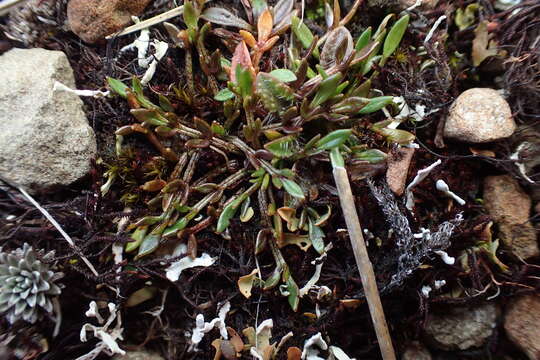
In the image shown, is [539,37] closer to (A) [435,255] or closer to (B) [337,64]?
(B) [337,64]

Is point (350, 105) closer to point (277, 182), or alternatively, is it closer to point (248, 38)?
point (277, 182)

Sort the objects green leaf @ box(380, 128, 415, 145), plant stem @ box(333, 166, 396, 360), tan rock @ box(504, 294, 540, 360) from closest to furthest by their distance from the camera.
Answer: plant stem @ box(333, 166, 396, 360) < tan rock @ box(504, 294, 540, 360) < green leaf @ box(380, 128, 415, 145)

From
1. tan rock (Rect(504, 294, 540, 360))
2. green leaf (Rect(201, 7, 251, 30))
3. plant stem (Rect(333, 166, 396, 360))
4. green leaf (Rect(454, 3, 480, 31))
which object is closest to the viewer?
plant stem (Rect(333, 166, 396, 360))

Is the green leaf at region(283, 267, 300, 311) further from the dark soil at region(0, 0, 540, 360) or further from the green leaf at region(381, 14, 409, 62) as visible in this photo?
the green leaf at region(381, 14, 409, 62)

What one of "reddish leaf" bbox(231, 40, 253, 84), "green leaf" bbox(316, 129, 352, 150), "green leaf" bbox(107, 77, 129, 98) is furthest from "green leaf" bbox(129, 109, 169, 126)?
"green leaf" bbox(316, 129, 352, 150)

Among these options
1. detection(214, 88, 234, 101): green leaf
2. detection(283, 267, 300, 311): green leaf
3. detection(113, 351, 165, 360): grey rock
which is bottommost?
detection(113, 351, 165, 360): grey rock

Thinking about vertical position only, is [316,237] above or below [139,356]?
above

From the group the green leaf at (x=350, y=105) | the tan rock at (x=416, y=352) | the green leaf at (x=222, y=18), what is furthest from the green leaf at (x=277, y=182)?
the tan rock at (x=416, y=352)

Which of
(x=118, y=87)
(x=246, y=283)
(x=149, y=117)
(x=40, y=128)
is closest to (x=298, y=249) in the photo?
(x=246, y=283)
